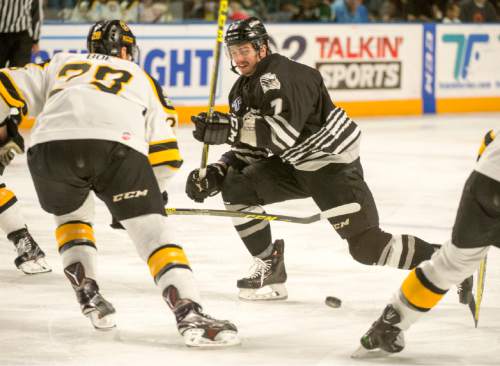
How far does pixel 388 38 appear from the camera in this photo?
36.4 feet

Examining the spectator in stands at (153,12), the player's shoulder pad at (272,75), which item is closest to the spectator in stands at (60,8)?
the spectator in stands at (153,12)

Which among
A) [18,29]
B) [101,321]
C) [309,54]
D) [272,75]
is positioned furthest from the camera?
[309,54]

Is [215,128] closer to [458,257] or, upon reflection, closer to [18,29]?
[458,257]

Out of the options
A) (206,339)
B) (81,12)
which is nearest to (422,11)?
(81,12)

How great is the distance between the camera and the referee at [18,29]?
26.3 feet

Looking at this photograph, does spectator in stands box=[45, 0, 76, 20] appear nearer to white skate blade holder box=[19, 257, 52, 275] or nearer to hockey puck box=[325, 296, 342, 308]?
white skate blade holder box=[19, 257, 52, 275]

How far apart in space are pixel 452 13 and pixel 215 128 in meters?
8.43

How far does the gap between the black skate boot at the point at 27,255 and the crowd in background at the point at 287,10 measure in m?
5.15

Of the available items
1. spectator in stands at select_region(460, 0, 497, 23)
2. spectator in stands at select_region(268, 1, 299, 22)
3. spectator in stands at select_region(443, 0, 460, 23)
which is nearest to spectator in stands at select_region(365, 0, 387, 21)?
spectator in stands at select_region(443, 0, 460, 23)

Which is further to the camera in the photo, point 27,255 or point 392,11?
point 392,11

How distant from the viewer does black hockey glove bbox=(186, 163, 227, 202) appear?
4.21 meters

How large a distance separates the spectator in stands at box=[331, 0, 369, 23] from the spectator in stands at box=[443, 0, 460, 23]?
3.59ft

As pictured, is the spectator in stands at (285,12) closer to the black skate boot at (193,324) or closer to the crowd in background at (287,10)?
the crowd in background at (287,10)

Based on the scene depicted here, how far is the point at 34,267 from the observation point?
4613 mm
